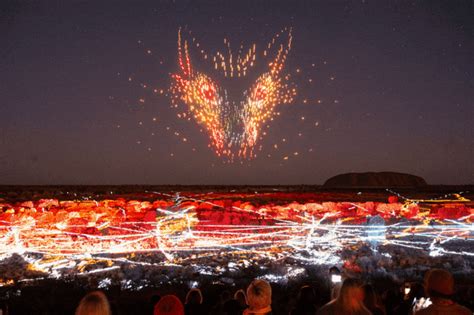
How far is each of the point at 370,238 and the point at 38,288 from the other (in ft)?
36.6

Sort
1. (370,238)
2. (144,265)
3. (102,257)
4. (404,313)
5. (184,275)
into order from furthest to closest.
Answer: (370,238), (102,257), (144,265), (184,275), (404,313)

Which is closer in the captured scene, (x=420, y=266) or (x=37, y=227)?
(x=420, y=266)

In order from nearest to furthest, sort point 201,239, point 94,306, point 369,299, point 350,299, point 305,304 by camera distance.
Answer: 1. point 94,306
2. point 350,299
3. point 369,299
4. point 305,304
5. point 201,239

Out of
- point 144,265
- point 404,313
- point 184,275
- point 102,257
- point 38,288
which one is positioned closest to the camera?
point 404,313

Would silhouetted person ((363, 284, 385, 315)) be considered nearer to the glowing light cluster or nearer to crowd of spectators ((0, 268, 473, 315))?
crowd of spectators ((0, 268, 473, 315))

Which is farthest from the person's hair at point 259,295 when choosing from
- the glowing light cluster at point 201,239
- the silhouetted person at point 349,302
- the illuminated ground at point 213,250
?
the glowing light cluster at point 201,239

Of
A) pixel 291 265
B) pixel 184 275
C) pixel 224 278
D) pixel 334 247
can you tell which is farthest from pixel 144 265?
pixel 334 247

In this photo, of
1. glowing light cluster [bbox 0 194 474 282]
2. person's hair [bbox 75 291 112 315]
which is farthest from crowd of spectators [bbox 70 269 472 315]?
glowing light cluster [bbox 0 194 474 282]

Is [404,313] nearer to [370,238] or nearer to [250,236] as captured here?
[370,238]

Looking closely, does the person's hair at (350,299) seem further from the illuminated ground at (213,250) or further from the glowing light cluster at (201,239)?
the glowing light cluster at (201,239)

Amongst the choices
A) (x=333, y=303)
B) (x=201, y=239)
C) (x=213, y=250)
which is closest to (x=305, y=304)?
(x=333, y=303)

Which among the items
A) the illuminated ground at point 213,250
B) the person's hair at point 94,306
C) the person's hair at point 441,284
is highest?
the person's hair at point 441,284

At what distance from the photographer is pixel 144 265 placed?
14.3 meters

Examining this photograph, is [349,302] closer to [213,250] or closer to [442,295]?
[442,295]
